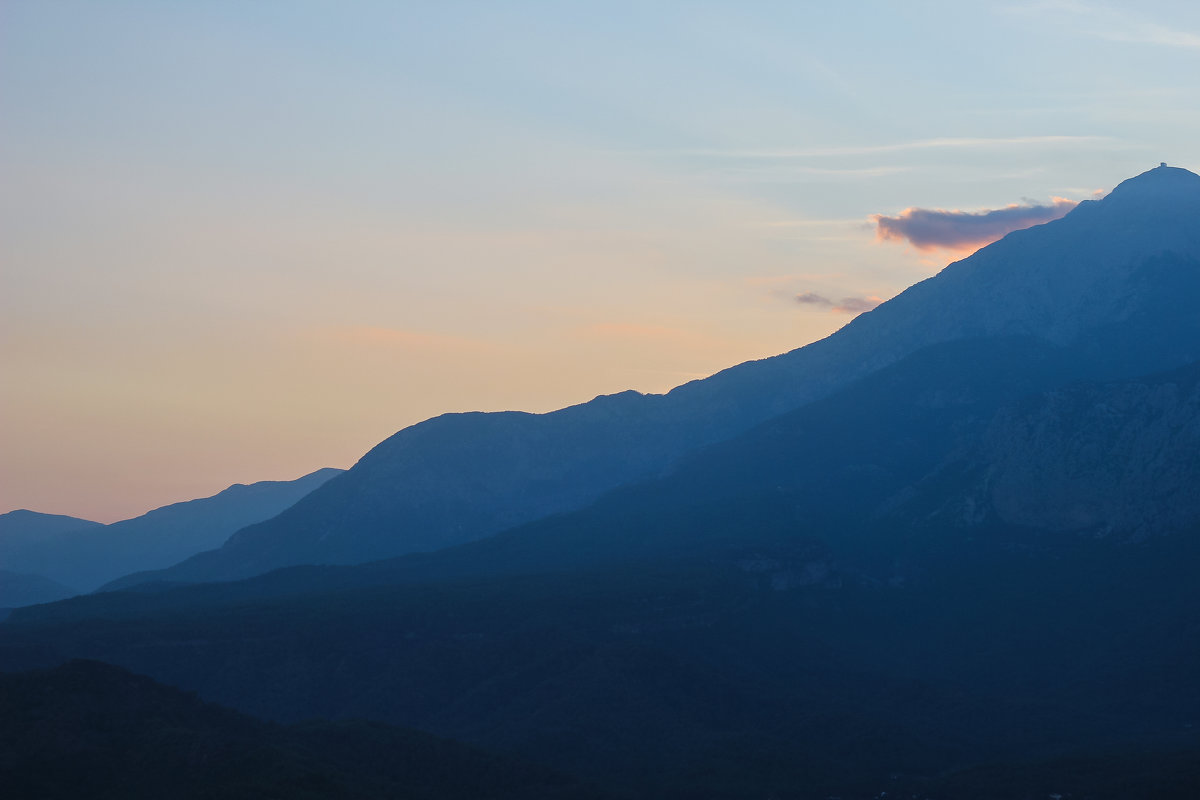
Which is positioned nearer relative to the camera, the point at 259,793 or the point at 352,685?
the point at 259,793

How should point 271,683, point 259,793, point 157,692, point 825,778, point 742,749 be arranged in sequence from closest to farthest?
point 259,793
point 157,692
point 825,778
point 742,749
point 271,683

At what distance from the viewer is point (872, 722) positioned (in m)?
179

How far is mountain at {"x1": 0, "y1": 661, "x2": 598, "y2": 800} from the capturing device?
378 ft

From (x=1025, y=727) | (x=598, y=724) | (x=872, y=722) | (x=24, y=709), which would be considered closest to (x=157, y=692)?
(x=24, y=709)

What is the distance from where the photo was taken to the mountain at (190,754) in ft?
378

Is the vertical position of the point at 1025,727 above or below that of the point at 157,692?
below

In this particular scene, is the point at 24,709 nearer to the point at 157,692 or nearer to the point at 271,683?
the point at 157,692

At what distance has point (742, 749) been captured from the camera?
169 meters

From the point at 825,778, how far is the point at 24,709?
84.0 m

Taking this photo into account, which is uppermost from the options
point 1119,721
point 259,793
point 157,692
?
point 157,692

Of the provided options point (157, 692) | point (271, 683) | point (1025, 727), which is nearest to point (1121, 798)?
point (1025, 727)

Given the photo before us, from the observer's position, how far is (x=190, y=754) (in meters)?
121

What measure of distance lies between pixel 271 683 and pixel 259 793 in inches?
3311

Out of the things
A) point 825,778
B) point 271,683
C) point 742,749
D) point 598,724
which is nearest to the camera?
point 825,778
